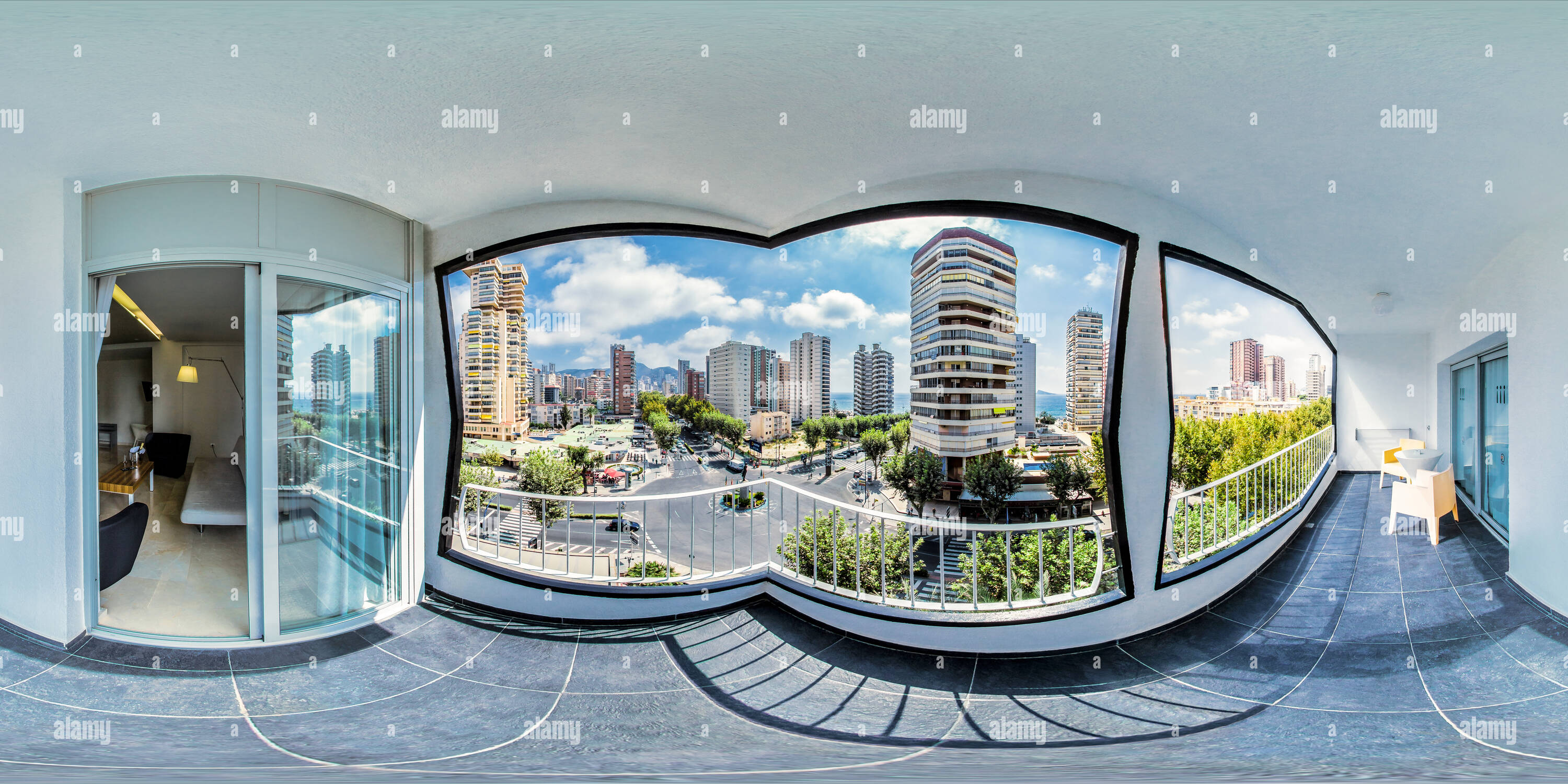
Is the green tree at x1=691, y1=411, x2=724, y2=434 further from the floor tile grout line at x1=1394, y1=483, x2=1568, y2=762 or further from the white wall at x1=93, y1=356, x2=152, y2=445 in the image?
the floor tile grout line at x1=1394, y1=483, x2=1568, y2=762

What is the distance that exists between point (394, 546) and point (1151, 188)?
3876mm

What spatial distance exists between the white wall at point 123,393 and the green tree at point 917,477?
3.64 meters

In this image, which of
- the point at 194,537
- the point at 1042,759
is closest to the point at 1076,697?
the point at 1042,759

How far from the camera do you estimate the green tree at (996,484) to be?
2.52 m

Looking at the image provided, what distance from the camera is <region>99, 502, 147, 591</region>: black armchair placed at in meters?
2.18

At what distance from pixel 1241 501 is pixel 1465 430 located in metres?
0.92

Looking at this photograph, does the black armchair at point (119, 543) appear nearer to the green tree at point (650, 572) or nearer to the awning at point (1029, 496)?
the green tree at point (650, 572)

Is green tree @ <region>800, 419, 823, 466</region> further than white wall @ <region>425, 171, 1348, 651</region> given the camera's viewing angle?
Yes

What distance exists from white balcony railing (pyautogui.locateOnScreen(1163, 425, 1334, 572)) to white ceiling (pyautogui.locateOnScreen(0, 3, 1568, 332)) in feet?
2.74

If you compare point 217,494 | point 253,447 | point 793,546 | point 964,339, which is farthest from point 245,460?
point 964,339

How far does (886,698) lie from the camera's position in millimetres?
1677

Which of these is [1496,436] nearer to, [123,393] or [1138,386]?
[1138,386]
